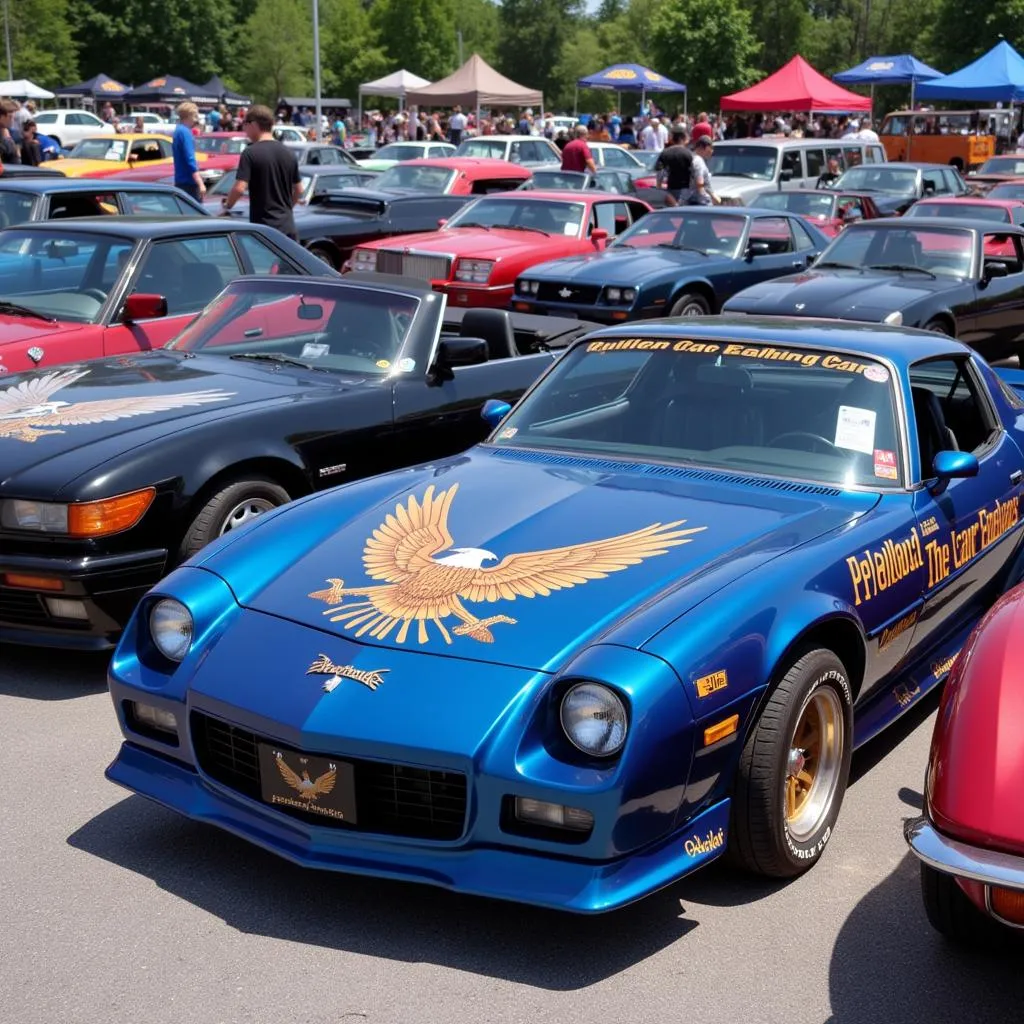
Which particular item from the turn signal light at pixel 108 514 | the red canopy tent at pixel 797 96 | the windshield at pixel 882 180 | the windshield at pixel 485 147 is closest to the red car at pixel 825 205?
the windshield at pixel 882 180

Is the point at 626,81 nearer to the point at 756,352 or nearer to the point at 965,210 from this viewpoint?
the point at 965,210

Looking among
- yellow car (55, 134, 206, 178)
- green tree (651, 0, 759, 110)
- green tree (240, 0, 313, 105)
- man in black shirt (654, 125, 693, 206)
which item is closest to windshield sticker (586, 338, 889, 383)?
man in black shirt (654, 125, 693, 206)

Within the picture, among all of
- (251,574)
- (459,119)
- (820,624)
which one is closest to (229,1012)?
(251,574)

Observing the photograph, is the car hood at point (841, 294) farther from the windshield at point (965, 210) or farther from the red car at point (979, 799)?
the red car at point (979, 799)

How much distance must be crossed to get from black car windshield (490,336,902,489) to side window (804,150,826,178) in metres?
17.9

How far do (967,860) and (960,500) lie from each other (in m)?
2.21

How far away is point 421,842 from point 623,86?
42452mm

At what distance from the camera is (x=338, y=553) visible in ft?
13.6

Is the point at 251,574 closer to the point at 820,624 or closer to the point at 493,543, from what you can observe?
the point at 493,543

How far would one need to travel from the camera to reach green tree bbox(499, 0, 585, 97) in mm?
100875

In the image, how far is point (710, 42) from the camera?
55625mm

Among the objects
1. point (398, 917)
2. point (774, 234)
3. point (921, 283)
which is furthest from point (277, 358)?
point (774, 234)

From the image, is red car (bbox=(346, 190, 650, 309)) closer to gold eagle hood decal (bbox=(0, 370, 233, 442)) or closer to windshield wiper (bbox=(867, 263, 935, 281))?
windshield wiper (bbox=(867, 263, 935, 281))

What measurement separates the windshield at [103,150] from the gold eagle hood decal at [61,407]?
21.1 metres
